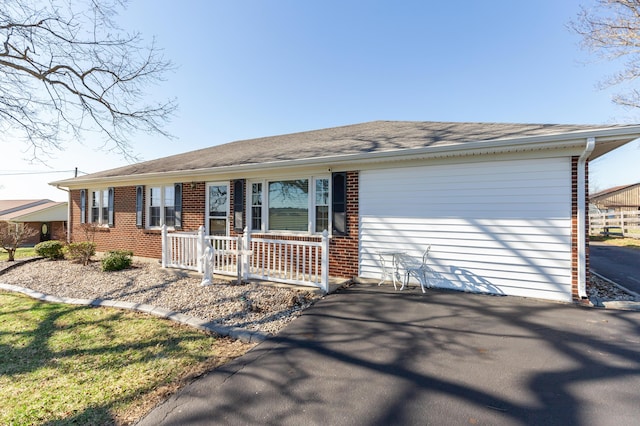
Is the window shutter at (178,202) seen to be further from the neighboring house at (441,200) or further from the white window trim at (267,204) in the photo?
the white window trim at (267,204)

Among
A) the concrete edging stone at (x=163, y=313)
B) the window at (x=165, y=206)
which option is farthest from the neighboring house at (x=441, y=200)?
the concrete edging stone at (x=163, y=313)

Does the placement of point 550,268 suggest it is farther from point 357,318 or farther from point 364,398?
point 364,398

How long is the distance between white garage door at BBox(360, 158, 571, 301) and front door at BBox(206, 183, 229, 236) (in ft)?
13.5

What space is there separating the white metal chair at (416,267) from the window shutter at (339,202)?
4.71 feet

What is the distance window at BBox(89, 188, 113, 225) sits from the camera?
1044cm

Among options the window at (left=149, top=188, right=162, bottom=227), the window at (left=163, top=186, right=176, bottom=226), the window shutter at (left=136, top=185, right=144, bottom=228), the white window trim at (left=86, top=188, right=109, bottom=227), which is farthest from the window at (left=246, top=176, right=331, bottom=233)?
the white window trim at (left=86, top=188, right=109, bottom=227)

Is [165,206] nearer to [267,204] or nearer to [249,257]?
[267,204]

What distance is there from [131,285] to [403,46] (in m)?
11.6

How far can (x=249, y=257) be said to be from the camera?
6.57 meters

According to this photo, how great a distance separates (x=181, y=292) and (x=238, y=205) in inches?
112

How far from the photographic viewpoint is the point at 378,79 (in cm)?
1202

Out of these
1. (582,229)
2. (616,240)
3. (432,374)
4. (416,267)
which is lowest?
(432,374)

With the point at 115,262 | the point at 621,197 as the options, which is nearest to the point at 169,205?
the point at 115,262

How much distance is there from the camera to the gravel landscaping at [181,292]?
4.43m
